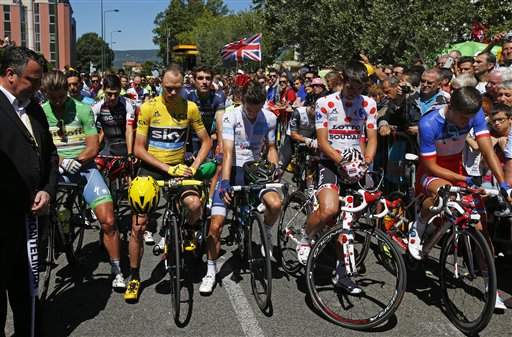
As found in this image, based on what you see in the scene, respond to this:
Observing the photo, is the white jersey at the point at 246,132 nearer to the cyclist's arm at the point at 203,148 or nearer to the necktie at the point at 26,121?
the cyclist's arm at the point at 203,148

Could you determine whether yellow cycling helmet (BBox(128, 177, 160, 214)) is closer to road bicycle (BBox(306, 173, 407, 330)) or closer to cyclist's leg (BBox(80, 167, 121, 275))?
cyclist's leg (BBox(80, 167, 121, 275))

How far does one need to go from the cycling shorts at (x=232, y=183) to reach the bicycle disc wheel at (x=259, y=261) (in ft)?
0.89

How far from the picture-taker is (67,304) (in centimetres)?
487

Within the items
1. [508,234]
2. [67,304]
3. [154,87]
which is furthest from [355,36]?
[67,304]

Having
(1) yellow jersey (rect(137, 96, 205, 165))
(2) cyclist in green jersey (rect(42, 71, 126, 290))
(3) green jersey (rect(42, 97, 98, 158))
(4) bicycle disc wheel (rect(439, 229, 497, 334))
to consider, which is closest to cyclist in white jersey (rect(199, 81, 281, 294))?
(1) yellow jersey (rect(137, 96, 205, 165))

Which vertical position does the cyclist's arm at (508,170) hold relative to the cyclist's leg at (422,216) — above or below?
above

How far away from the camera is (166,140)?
543cm

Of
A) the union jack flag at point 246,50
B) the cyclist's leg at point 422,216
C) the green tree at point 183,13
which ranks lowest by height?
the cyclist's leg at point 422,216

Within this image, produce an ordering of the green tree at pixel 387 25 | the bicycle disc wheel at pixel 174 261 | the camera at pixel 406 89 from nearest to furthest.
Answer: the bicycle disc wheel at pixel 174 261 < the camera at pixel 406 89 < the green tree at pixel 387 25

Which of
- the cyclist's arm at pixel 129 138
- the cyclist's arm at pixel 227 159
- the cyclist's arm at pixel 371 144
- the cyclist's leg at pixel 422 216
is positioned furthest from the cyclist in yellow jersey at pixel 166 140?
the cyclist's leg at pixel 422 216

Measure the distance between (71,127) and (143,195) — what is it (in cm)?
152

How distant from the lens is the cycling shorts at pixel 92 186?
5211 millimetres

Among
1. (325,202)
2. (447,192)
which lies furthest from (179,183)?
(447,192)

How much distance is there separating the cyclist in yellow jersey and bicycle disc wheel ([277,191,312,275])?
111 cm
